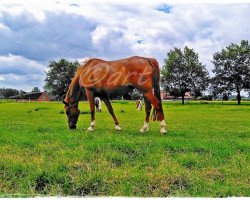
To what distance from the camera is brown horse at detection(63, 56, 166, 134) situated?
11.4 meters

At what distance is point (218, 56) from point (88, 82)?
34.8 meters

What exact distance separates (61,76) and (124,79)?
22.6 ft

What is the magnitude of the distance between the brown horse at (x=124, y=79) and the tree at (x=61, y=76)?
3832 mm

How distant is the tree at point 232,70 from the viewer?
40.8 meters

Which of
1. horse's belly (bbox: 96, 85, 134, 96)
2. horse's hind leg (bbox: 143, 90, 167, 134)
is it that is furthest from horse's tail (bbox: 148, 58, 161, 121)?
horse's belly (bbox: 96, 85, 134, 96)

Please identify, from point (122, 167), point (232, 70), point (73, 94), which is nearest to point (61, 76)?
point (73, 94)

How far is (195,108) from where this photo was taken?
33.7 metres

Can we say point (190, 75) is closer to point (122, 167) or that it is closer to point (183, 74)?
point (183, 74)

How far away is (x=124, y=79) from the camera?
38.2 feet

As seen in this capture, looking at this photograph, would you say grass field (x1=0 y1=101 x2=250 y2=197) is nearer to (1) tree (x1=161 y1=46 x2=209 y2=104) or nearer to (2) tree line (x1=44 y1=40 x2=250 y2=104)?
(2) tree line (x1=44 y1=40 x2=250 y2=104)

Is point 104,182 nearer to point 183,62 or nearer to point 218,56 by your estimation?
point 183,62

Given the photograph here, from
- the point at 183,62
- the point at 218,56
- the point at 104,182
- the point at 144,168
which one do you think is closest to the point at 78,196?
the point at 104,182

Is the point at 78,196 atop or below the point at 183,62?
below

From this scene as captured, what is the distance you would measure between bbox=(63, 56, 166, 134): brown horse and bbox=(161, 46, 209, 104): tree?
60.8 feet
